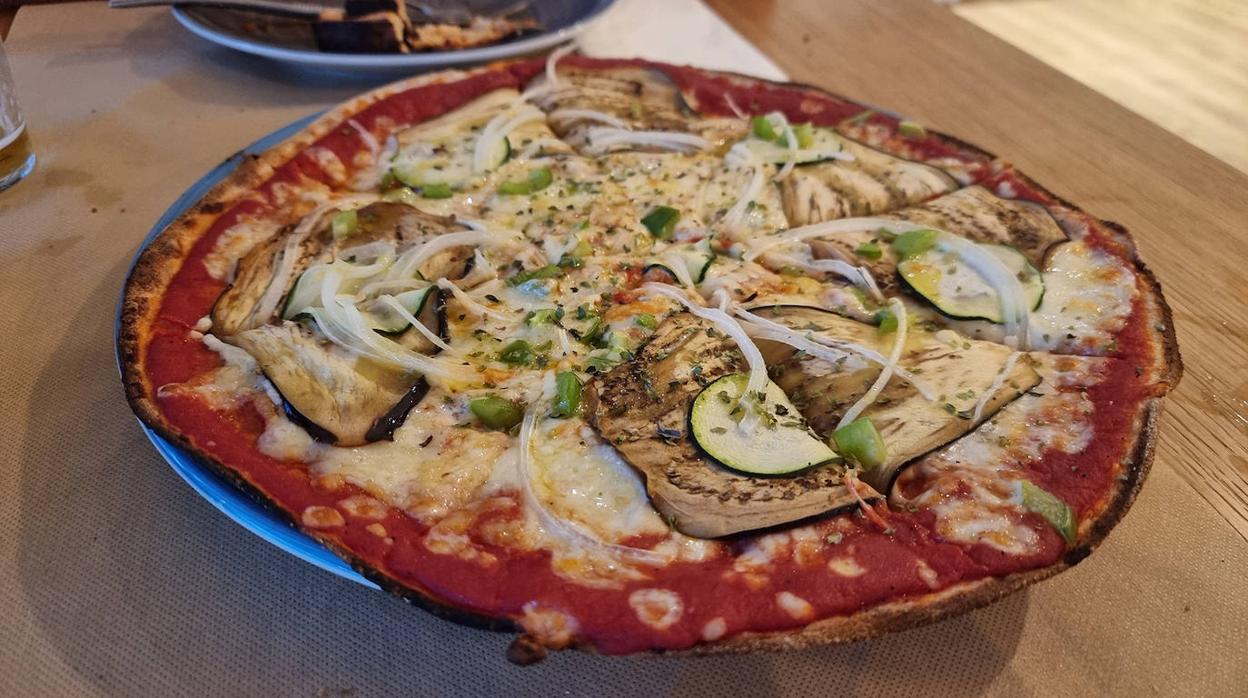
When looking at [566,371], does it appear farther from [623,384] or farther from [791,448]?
[791,448]

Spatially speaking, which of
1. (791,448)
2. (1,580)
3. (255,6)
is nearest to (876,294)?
(791,448)

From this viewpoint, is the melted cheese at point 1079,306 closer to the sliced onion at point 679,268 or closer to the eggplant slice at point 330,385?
the sliced onion at point 679,268

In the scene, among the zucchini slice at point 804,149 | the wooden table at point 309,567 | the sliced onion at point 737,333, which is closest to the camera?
the wooden table at point 309,567

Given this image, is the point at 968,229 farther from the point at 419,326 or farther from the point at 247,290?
the point at 247,290

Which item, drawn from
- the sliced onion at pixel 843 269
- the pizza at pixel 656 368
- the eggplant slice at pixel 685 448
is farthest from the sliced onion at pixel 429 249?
the sliced onion at pixel 843 269

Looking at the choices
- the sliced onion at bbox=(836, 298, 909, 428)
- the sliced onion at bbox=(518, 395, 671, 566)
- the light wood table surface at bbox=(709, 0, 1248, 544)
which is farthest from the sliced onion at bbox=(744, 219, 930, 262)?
the sliced onion at bbox=(518, 395, 671, 566)

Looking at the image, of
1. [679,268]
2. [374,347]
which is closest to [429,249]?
[374,347]

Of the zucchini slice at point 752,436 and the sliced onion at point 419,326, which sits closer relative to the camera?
the zucchini slice at point 752,436
